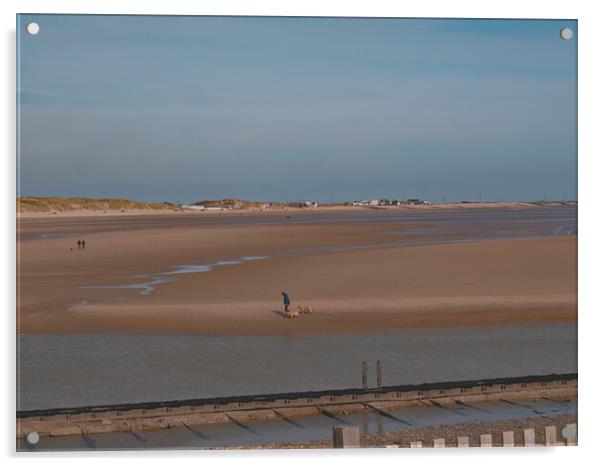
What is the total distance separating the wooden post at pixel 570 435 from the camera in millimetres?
7730

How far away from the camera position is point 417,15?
25.9ft

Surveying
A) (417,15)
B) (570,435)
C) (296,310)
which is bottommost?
(570,435)

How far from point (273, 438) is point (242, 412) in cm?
51

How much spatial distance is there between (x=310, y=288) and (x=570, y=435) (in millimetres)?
8275

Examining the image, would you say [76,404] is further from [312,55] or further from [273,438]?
[312,55]

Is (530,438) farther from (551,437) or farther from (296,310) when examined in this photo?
(296,310)

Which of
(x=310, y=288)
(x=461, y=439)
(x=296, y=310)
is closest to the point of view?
(x=461, y=439)

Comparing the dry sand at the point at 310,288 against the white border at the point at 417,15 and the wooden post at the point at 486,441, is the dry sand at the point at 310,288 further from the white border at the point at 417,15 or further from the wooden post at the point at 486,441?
the wooden post at the point at 486,441

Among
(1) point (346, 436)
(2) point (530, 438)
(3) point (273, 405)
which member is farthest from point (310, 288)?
(2) point (530, 438)

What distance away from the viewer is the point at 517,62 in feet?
27.8

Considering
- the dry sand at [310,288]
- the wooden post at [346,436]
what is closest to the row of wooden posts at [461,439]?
the wooden post at [346,436]

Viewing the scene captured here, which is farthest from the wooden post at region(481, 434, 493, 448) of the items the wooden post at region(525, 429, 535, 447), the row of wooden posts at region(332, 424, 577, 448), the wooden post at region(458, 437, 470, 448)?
the wooden post at region(525, 429, 535, 447)
